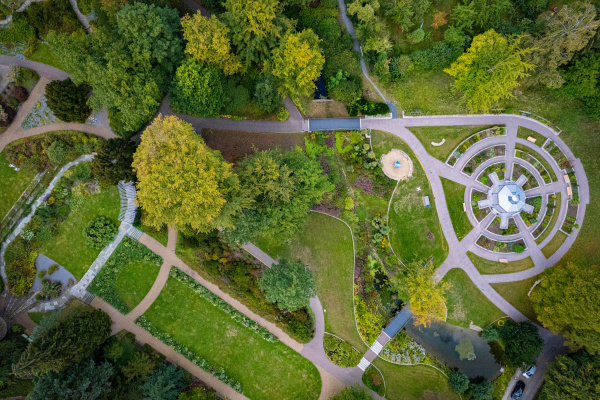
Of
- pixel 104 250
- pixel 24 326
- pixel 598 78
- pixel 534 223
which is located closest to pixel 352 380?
pixel 534 223

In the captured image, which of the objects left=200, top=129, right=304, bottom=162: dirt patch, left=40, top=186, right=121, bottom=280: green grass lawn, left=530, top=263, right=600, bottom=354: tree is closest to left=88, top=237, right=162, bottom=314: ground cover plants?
left=40, top=186, right=121, bottom=280: green grass lawn

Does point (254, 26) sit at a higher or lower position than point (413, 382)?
higher

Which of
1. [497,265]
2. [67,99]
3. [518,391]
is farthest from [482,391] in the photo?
[67,99]

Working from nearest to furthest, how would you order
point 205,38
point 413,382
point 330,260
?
point 205,38 < point 413,382 < point 330,260

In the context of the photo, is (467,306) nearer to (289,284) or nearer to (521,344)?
(521,344)

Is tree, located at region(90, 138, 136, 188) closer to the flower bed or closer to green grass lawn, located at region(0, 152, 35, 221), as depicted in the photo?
green grass lawn, located at region(0, 152, 35, 221)

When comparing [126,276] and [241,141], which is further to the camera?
[241,141]

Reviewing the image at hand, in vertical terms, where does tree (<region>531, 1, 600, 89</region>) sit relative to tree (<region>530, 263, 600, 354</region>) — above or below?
above
